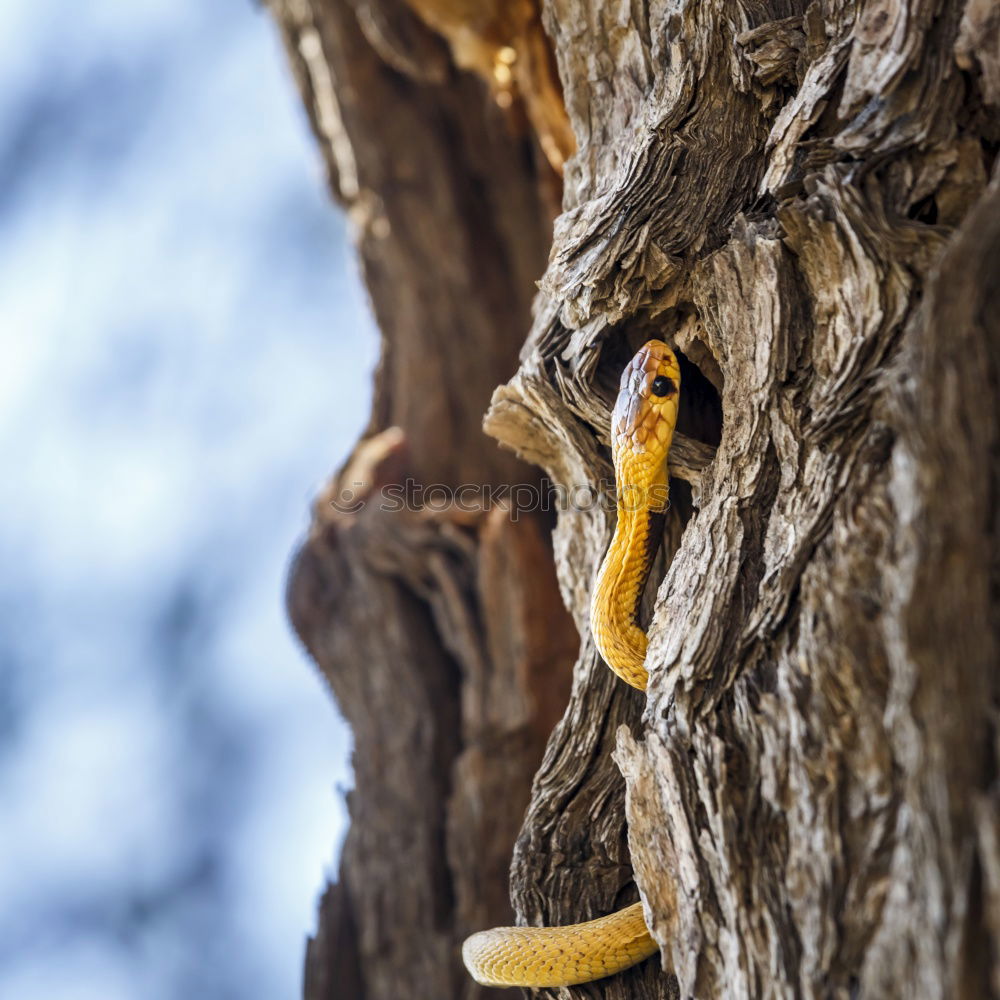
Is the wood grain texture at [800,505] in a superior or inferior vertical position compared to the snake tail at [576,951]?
superior

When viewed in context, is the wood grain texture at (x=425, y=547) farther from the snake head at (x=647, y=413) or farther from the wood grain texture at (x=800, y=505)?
the snake head at (x=647, y=413)

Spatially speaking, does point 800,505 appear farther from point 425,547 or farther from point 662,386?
point 425,547

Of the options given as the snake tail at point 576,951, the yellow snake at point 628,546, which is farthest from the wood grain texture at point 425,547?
the snake tail at point 576,951

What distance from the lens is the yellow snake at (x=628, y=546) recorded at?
244 cm

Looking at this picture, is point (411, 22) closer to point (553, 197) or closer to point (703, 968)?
point (553, 197)

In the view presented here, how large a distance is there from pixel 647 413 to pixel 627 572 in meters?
0.41

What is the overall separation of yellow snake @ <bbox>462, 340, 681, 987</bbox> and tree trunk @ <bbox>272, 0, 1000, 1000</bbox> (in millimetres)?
73

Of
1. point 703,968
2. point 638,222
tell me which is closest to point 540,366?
point 638,222

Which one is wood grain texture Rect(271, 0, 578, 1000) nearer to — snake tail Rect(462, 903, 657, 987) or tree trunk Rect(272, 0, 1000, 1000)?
tree trunk Rect(272, 0, 1000, 1000)

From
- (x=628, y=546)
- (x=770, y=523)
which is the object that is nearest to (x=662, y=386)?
(x=628, y=546)

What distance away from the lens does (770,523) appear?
2.08m

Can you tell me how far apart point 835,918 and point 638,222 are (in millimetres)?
1582

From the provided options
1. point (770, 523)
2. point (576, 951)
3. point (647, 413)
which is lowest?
point (576, 951)

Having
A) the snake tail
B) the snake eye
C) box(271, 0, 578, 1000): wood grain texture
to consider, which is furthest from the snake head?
box(271, 0, 578, 1000): wood grain texture
